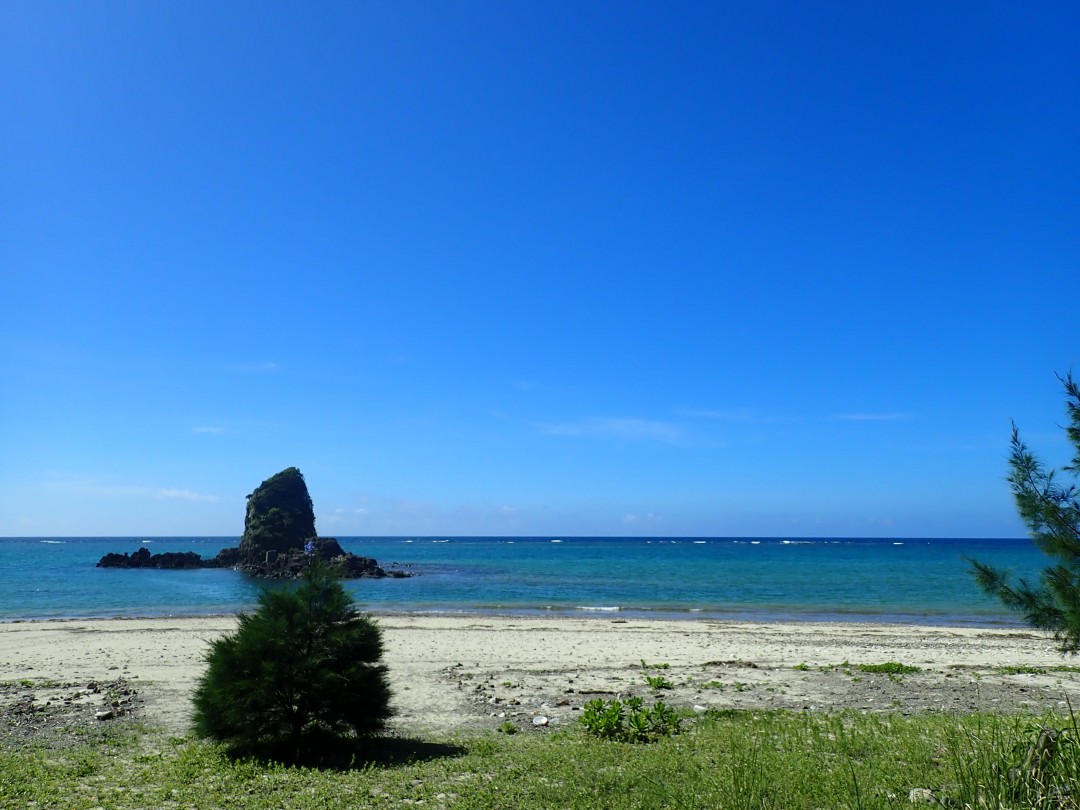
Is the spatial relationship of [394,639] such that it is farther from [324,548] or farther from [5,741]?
[324,548]

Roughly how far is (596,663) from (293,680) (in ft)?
39.3

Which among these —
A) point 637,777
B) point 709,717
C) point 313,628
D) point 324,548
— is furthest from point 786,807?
point 324,548

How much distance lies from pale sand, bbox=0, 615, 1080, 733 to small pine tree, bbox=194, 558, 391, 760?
92.4 inches

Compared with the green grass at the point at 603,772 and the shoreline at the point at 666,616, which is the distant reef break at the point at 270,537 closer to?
the shoreline at the point at 666,616

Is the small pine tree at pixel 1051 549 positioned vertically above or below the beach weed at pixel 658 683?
above

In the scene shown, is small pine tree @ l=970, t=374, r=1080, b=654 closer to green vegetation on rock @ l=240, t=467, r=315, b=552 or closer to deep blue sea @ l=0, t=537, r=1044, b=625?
deep blue sea @ l=0, t=537, r=1044, b=625

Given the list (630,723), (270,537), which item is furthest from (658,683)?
(270,537)

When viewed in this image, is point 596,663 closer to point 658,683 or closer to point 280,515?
point 658,683

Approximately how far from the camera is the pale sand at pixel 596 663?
1455cm

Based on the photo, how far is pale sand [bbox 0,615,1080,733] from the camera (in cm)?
1455

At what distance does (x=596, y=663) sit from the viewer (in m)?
20.6

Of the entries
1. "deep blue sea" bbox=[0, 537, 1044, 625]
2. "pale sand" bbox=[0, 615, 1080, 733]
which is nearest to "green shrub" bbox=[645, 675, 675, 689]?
"pale sand" bbox=[0, 615, 1080, 733]

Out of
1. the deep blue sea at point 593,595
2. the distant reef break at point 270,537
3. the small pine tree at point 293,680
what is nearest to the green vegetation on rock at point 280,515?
the distant reef break at point 270,537

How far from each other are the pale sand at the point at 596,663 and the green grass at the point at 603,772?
9.12 ft
